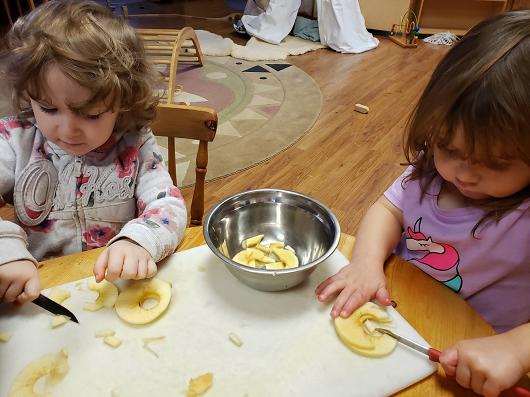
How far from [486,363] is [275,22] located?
3505 mm

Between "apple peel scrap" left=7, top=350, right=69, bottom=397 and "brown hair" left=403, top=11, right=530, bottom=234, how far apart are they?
0.58 meters

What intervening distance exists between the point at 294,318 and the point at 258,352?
0.07m

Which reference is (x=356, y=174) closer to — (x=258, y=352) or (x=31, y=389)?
(x=258, y=352)

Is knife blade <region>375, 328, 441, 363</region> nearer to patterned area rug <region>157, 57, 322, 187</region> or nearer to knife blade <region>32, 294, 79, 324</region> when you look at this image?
knife blade <region>32, 294, 79, 324</region>

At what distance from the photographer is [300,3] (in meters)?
3.78

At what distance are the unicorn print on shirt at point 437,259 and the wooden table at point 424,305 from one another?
119mm

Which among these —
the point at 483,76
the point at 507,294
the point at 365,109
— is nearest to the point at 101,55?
the point at 483,76

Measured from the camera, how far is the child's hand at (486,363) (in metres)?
0.49

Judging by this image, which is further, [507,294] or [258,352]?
[507,294]

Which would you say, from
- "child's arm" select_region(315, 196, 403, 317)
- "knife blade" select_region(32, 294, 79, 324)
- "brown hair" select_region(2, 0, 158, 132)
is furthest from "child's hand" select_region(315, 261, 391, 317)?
"brown hair" select_region(2, 0, 158, 132)

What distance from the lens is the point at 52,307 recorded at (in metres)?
0.55

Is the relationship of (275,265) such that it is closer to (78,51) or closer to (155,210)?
(155,210)

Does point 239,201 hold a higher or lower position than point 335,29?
higher

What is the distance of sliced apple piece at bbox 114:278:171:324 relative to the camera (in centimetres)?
56
